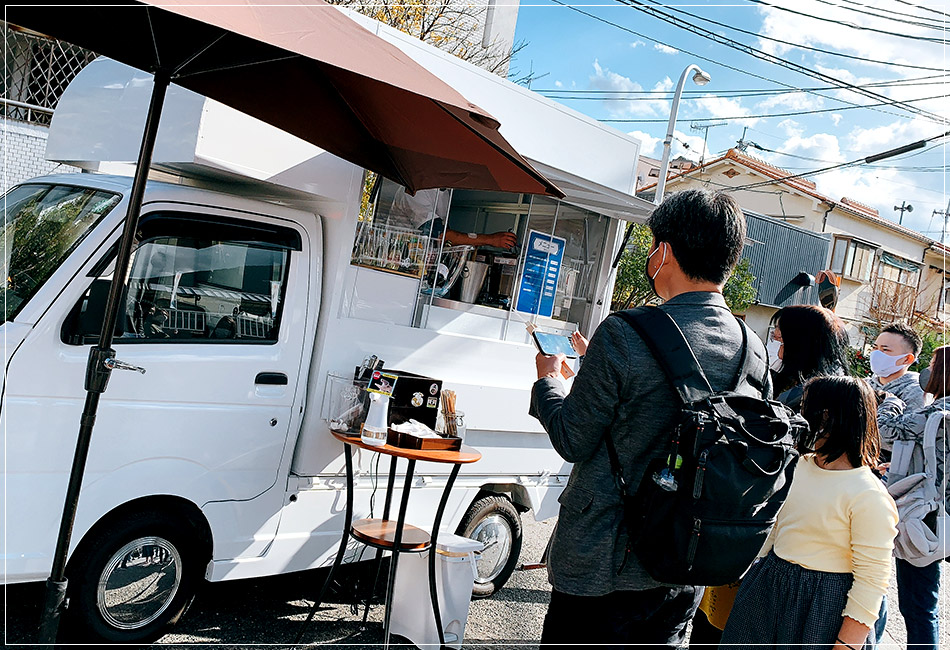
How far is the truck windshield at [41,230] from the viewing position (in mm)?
3129

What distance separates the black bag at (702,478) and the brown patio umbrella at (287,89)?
1032mm

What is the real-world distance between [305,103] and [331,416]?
1.55 meters

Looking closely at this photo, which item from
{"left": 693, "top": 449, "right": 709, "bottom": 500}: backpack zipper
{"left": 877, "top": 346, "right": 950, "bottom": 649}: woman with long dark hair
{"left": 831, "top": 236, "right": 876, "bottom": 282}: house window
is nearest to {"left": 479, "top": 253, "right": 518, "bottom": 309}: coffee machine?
{"left": 877, "top": 346, "right": 950, "bottom": 649}: woman with long dark hair

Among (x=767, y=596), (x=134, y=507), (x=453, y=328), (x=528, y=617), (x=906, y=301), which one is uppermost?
(x=906, y=301)

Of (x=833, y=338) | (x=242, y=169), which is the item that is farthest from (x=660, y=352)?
(x=242, y=169)

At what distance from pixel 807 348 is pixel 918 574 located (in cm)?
160

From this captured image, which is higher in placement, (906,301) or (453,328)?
(906,301)

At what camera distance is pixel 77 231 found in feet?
10.7

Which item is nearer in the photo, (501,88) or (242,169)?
(242,169)

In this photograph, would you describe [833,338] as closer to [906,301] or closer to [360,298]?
[360,298]

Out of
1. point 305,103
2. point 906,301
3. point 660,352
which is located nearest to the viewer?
point 660,352

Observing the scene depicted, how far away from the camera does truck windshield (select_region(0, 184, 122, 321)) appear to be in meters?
3.13

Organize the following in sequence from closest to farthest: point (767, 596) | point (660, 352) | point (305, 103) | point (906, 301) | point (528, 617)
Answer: point (660, 352)
point (767, 596)
point (305, 103)
point (528, 617)
point (906, 301)

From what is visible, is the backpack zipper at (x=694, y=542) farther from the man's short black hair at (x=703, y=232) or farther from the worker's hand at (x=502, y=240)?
the worker's hand at (x=502, y=240)
